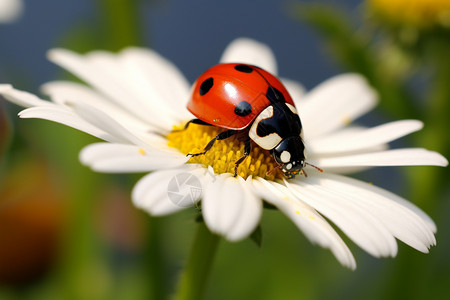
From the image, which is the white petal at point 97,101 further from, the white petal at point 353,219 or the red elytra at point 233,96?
the white petal at point 353,219

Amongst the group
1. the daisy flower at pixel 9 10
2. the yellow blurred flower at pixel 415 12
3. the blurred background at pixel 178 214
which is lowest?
the blurred background at pixel 178 214

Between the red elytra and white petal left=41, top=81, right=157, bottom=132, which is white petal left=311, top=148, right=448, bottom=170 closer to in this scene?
the red elytra

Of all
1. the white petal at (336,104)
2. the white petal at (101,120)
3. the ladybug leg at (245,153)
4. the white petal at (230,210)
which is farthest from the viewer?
the white petal at (336,104)

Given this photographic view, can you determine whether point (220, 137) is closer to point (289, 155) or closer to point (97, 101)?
point (289, 155)

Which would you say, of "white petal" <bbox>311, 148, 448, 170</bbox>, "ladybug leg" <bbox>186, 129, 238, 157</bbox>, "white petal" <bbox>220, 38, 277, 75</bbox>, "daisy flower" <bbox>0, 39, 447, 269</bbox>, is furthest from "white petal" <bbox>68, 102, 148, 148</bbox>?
"white petal" <bbox>220, 38, 277, 75</bbox>

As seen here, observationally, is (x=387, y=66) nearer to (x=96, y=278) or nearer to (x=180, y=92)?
(x=180, y=92)

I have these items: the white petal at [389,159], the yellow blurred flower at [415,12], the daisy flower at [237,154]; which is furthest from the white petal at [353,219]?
the yellow blurred flower at [415,12]
